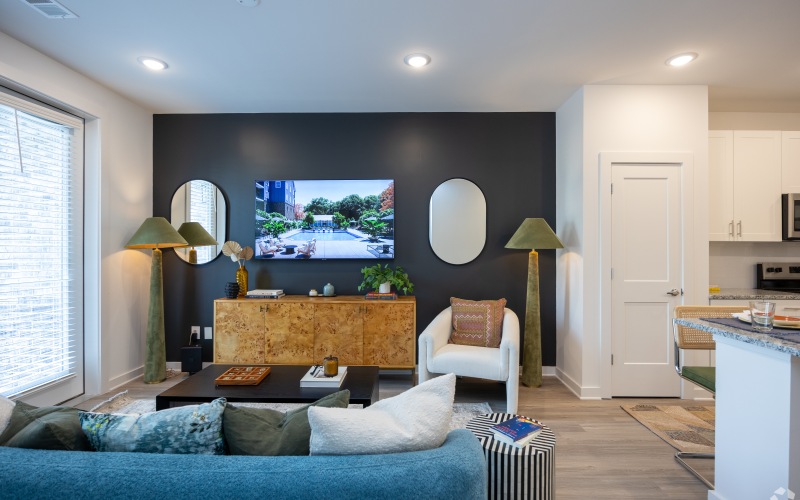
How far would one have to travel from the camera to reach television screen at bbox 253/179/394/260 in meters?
4.21

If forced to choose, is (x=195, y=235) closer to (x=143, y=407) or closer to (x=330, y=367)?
(x=143, y=407)

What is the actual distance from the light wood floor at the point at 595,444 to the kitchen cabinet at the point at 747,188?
1.72 meters

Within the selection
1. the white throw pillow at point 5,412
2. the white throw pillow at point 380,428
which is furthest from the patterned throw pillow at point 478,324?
the white throw pillow at point 5,412

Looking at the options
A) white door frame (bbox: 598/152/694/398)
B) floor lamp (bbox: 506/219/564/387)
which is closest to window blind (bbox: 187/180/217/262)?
floor lamp (bbox: 506/219/564/387)

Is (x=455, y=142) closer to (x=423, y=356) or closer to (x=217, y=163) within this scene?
(x=423, y=356)

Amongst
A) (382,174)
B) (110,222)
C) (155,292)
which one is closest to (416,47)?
(382,174)

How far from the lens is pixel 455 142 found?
4.23 meters

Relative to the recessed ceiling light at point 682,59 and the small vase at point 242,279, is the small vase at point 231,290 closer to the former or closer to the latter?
the small vase at point 242,279

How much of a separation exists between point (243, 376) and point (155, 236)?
71.6 inches

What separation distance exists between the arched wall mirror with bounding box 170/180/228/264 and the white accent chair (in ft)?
8.24

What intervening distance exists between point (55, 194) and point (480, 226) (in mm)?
3779

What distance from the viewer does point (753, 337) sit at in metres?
1.64

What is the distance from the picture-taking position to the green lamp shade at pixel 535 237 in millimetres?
3678

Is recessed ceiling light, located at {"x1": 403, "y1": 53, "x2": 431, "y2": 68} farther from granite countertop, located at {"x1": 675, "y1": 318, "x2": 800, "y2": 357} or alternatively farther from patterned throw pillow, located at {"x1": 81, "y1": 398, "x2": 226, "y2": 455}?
patterned throw pillow, located at {"x1": 81, "y1": 398, "x2": 226, "y2": 455}
